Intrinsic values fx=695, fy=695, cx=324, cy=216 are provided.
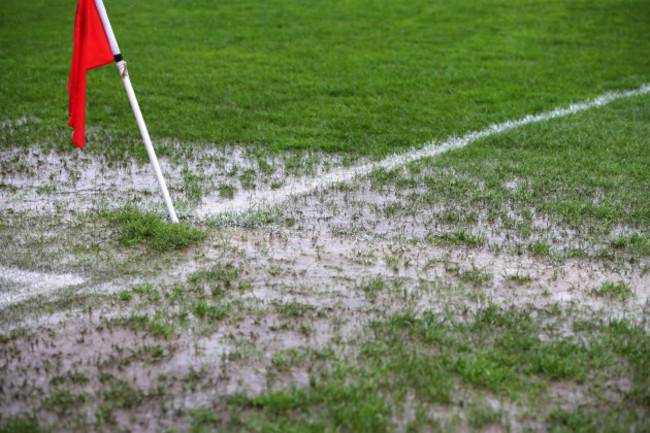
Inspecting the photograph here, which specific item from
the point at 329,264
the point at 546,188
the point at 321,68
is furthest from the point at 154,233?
the point at 321,68

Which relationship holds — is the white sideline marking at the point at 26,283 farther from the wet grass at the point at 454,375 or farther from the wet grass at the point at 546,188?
the wet grass at the point at 546,188

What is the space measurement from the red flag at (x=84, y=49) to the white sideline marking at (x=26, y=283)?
96 cm

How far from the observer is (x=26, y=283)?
13.7 feet

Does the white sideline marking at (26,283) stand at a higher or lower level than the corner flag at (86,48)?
lower

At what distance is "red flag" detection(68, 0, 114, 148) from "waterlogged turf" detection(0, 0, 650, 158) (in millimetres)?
2314

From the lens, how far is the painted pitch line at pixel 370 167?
563 cm

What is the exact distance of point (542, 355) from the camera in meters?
3.34

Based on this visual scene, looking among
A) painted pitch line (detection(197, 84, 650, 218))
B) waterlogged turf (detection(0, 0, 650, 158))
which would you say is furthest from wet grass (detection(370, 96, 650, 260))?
waterlogged turf (detection(0, 0, 650, 158))

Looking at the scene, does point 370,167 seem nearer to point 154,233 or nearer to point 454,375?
point 154,233

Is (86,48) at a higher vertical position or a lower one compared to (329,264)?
higher

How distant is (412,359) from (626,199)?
124 inches

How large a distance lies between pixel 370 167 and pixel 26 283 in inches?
135

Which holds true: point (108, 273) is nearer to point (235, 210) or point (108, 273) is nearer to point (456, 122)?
point (235, 210)

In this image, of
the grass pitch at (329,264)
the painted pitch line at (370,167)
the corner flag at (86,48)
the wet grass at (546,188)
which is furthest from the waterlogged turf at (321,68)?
the corner flag at (86,48)
